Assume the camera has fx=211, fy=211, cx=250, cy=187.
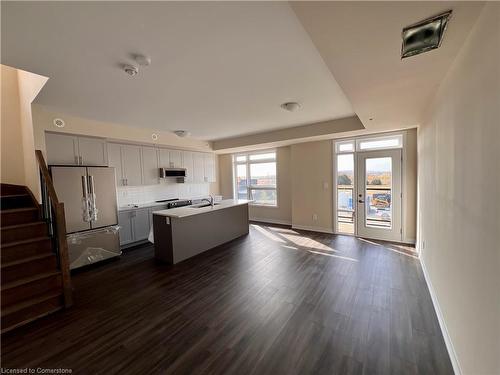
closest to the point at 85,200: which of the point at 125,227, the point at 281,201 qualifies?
the point at 125,227

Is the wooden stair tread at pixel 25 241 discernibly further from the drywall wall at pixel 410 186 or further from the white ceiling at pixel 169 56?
the drywall wall at pixel 410 186

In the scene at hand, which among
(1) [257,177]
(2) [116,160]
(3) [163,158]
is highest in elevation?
(3) [163,158]

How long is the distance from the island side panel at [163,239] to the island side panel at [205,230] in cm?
8

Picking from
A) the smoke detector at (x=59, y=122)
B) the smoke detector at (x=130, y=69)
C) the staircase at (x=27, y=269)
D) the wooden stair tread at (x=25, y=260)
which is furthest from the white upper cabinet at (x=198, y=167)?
the smoke detector at (x=130, y=69)

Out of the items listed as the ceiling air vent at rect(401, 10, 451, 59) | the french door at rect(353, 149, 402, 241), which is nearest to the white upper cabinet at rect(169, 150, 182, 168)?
the french door at rect(353, 149, 402, 241)

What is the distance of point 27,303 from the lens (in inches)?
90.1

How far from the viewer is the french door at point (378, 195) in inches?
168

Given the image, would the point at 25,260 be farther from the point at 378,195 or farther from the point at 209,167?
the point at 378,195

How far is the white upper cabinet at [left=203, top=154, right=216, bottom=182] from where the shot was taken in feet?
21.3

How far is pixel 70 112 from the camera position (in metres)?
3.40

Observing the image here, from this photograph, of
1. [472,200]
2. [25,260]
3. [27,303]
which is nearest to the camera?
[472,200]

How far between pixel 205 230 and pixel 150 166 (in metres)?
2.23

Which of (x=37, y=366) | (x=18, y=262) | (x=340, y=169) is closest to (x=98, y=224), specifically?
(x=18, y=262)

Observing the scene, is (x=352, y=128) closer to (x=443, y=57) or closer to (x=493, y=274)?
(x=443, y=57)
